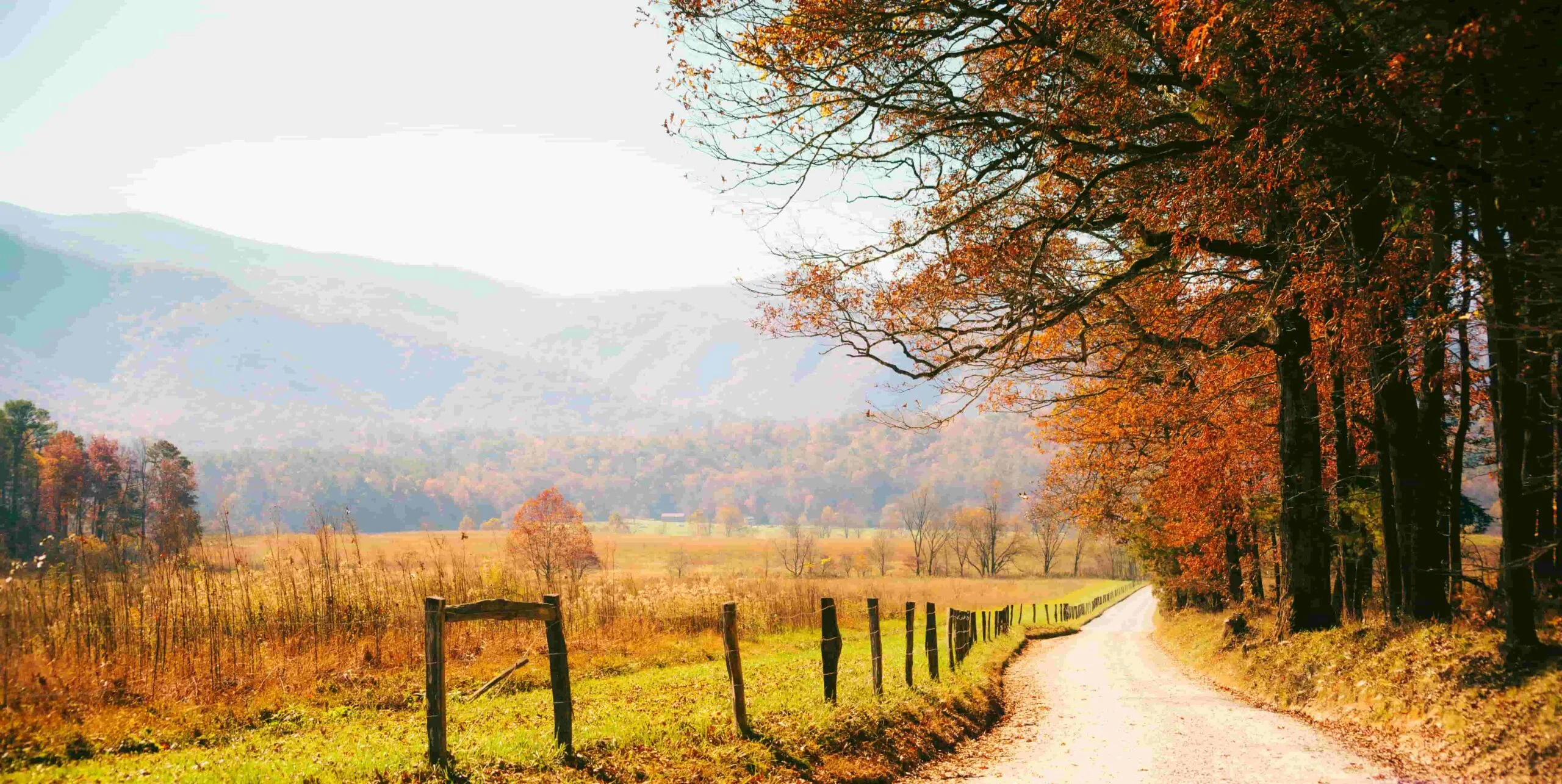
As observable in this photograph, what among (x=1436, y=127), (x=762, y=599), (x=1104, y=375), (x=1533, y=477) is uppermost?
(x=1436, y=127)

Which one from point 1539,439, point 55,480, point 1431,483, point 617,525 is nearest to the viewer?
point 1539,439

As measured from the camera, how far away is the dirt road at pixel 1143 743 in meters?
7.82

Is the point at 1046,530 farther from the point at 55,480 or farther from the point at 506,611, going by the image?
the point at 55,480

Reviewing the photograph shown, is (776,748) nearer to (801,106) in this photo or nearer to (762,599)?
(801,106)

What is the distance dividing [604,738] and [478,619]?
5.34ft

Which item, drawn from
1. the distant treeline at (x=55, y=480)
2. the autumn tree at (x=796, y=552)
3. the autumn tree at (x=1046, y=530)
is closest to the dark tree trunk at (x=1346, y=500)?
the autumn tree at (x=1046, y=530)

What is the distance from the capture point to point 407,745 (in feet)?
25.0

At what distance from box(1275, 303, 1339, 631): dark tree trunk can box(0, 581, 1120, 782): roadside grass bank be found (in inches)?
209

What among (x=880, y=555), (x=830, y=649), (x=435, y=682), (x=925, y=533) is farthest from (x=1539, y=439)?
(x=925, y=533)

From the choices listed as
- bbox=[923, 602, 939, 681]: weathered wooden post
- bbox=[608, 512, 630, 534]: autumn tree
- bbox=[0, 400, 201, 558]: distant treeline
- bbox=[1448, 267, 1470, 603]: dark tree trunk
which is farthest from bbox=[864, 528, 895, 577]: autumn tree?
bbox=[1448, 267, 1470, 603]: dark tree trunk

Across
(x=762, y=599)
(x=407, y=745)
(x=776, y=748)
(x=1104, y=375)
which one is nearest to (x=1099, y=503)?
(x=762, y=599)

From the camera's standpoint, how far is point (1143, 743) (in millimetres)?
9320

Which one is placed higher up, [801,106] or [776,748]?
[801,106]

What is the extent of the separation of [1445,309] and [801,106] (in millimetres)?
7955
